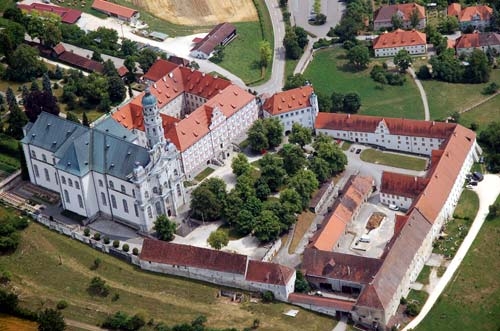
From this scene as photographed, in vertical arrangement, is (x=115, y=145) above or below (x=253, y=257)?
above

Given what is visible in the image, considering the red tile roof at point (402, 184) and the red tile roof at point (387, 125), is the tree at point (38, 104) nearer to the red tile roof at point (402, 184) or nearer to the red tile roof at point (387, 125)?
the red tile roof at point (387, 125)

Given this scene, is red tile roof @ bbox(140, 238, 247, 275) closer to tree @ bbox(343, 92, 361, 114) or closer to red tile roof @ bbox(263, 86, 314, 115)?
red tile roof @ bbox(263, 86, 314, 115)

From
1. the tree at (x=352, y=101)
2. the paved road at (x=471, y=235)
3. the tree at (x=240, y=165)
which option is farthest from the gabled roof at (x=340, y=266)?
the tree at (x=352, y=101)

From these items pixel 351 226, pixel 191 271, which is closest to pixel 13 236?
pixel 191 271

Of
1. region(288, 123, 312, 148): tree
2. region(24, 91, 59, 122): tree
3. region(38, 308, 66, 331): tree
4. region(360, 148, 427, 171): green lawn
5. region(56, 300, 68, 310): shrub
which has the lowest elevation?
region(360, 148, 427, 171): green lawn

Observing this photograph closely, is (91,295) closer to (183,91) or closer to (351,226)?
(351,226)

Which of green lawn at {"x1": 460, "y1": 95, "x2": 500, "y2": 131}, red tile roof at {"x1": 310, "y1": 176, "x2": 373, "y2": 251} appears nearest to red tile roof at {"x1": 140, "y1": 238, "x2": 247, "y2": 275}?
red tile roof at {"x1": 310, "y1": 176, "x2": 373, "y2": 251}

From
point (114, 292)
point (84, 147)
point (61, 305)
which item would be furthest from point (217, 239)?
point (84, 147)
